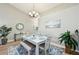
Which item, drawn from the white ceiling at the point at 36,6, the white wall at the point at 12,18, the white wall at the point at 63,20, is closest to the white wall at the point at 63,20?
the white wall at the point at 63,20

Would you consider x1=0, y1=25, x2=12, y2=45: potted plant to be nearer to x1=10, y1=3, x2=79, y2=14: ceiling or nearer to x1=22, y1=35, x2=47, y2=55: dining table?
x1=22, y1=35, x2=47, y2=55: dining table

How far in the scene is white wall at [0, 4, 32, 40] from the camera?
2.40 metres

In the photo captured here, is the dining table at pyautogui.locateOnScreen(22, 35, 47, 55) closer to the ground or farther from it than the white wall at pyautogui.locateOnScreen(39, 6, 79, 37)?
closer to the ground

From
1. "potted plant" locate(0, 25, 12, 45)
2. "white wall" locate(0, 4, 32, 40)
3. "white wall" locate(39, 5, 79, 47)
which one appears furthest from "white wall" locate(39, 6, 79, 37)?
"potted plant" locate(0, 25, 12, 45)

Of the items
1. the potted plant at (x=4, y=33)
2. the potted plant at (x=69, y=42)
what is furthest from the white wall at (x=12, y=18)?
the potted plant at (x=69, y=42)

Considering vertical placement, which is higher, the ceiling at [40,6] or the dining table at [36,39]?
the ceiling at [40,6]

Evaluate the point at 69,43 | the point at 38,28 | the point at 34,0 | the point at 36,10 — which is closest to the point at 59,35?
the point at 69,43

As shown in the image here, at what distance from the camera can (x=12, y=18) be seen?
2414 mm

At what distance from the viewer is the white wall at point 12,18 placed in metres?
2.40

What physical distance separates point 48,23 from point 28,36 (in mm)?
382

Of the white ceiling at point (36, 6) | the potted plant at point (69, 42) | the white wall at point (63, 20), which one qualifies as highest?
the white ceiling at point (36, 6)

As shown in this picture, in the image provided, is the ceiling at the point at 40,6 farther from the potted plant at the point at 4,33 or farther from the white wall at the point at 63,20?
the potted plant at the point at 4,33

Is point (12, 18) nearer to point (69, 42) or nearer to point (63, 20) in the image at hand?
point (63, 20)

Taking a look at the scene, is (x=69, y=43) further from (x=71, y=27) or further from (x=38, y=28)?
(x=38, y=28)
